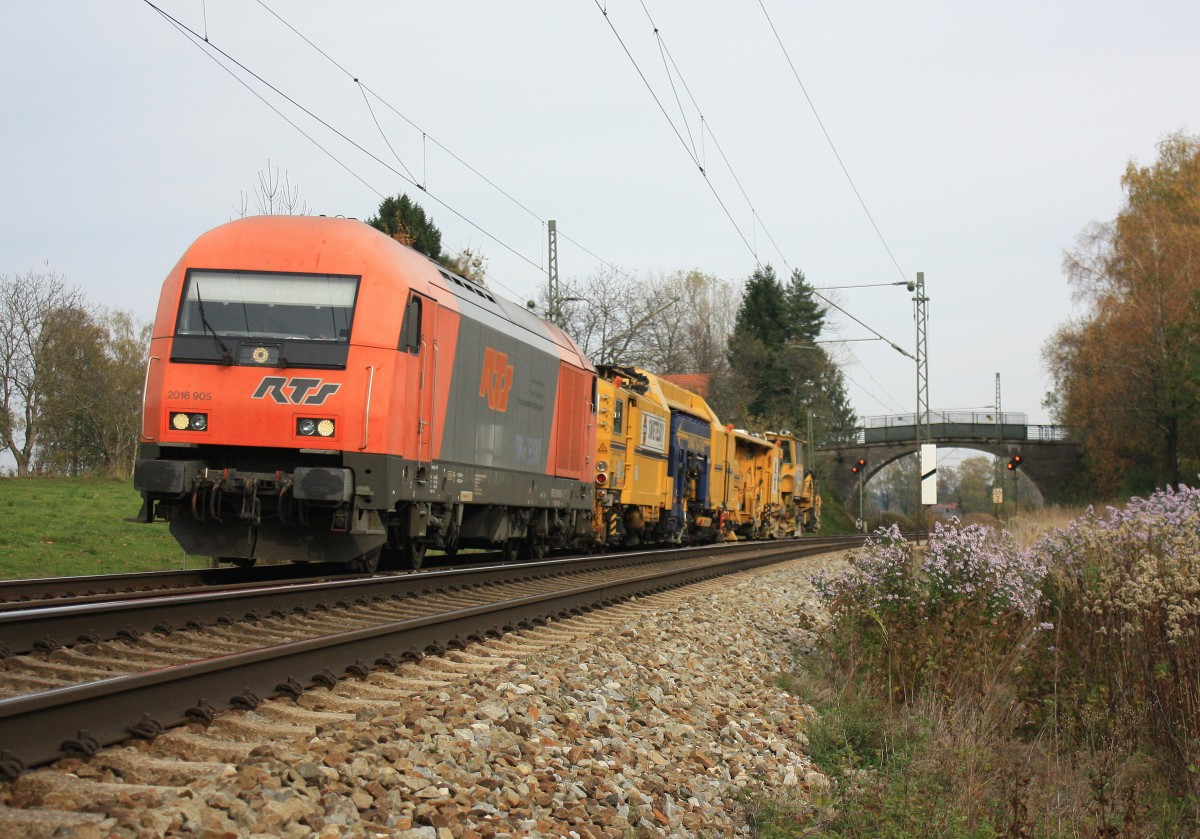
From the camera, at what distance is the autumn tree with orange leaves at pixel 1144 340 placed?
4208cm

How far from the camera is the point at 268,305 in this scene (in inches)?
436

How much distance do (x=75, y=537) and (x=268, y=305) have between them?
9.76 m

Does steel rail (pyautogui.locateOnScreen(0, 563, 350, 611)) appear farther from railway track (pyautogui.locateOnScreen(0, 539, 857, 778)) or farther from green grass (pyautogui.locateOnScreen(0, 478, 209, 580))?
green grass (pyautogui.locateOnScreen(0, 478, 209, 580))

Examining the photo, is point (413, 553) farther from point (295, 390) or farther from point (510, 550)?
point (510, 550)

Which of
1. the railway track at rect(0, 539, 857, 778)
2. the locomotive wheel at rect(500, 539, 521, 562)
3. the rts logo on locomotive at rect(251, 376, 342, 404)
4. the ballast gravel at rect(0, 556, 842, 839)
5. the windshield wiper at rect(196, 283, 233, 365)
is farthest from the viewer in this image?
the locomotive wheel at rect(500, 539, 521, 562)

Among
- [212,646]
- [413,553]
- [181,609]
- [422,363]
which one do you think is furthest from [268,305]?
[212,646]

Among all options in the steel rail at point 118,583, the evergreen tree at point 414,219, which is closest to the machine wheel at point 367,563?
the steel rail at point 118,583

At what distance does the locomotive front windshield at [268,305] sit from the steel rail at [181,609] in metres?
2.49

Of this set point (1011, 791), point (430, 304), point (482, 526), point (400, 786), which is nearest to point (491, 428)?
point (482, 526)

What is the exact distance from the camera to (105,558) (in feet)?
55.0

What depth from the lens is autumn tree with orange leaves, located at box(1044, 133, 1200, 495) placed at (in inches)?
1656

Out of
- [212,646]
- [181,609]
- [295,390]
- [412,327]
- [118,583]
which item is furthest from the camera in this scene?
[412,327]

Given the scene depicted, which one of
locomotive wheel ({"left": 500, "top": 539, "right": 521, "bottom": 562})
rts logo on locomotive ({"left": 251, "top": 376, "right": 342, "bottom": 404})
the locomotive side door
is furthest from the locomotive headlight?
locomotive wheel ({"left": 500, "top": 539, "right": 521, "bottom": 562})

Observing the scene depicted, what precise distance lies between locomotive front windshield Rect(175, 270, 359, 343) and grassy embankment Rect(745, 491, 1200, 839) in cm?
545
